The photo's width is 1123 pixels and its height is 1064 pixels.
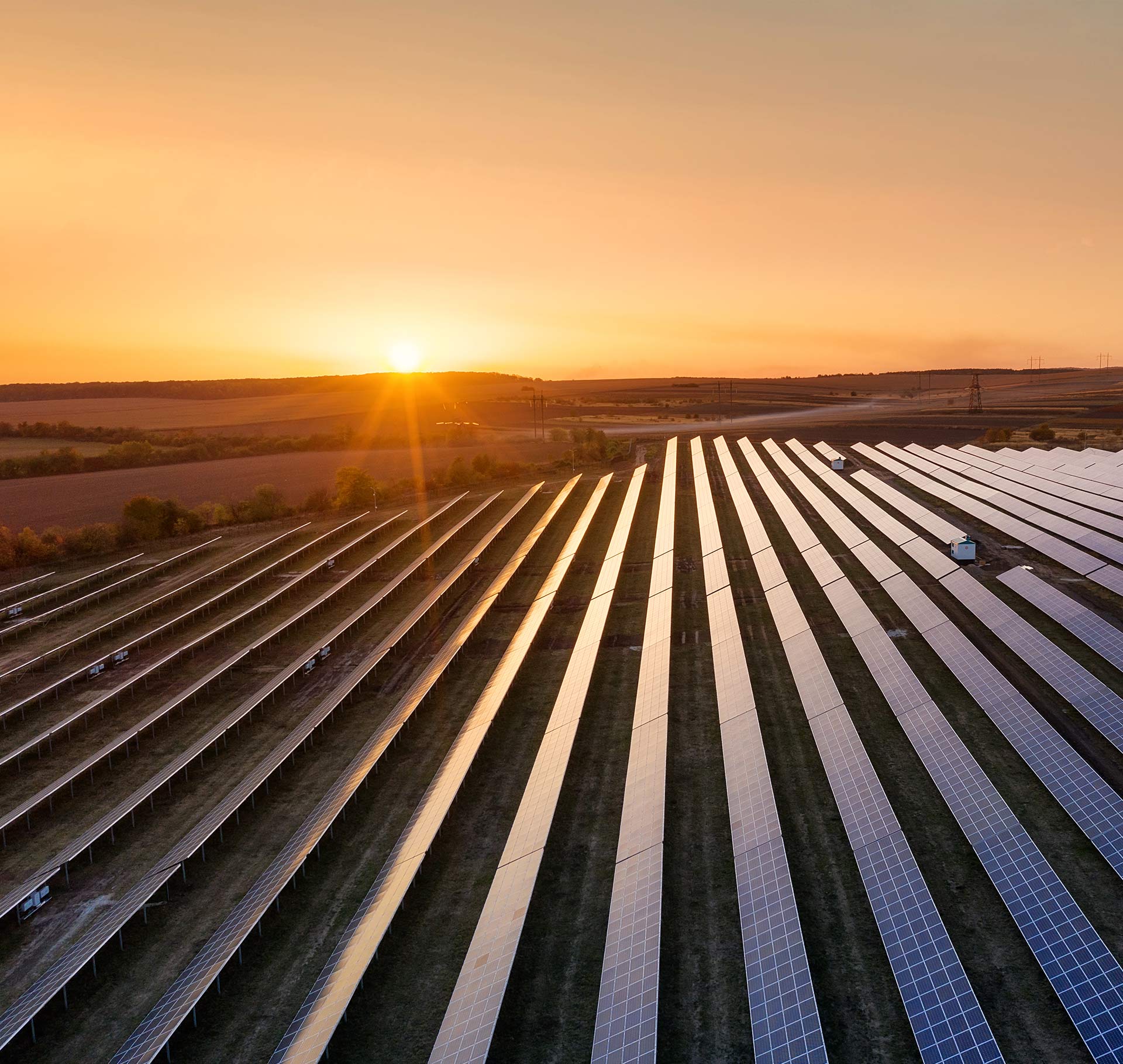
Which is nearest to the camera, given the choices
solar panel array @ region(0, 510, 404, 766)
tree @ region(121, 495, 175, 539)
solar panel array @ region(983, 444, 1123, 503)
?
solar panel array @ region(0, 510, 404, 766)

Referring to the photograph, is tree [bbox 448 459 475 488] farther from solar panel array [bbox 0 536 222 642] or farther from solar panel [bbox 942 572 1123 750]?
solar panel [bbox 942 572 1123 750]

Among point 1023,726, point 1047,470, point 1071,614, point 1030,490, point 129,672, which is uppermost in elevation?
point 1047,470

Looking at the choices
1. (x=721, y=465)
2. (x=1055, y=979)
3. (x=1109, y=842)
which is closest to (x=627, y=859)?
(x=1055, y=979)

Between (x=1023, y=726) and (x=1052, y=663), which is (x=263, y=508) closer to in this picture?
(x=1052, y=663)

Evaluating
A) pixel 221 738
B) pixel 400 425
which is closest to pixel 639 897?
pixel 221 738

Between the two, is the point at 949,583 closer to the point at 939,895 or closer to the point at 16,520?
the point at 939,895

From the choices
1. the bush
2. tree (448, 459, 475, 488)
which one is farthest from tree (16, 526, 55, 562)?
tree (448, 459, 475, 488)
